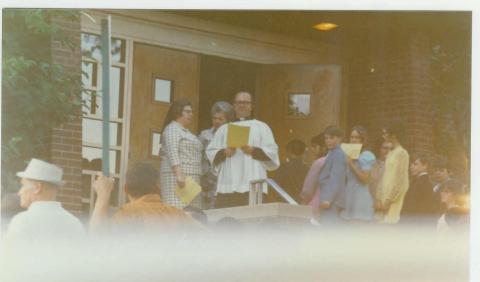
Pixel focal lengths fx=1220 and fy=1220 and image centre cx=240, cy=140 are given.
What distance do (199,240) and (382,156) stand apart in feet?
5.00

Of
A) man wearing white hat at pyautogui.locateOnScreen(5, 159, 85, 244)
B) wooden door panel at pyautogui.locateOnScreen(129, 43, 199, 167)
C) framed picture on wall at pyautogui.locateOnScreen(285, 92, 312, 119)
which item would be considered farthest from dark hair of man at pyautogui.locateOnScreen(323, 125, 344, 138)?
man wearing white hat at pyautogui.locateOnScreen(5, 159, 85, 244)

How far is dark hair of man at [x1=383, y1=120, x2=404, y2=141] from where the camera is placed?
9234 millimetres

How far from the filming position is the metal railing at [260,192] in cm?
910

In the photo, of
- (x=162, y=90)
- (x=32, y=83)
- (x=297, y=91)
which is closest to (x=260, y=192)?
(x=297, y=91)

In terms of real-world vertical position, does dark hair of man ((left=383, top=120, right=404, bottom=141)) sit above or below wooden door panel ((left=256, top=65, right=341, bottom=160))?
below

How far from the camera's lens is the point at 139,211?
351 inches

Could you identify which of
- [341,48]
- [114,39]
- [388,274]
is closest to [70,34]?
[114,39]

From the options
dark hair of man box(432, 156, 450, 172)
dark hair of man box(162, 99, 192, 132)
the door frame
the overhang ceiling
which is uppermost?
the overhang ceiling

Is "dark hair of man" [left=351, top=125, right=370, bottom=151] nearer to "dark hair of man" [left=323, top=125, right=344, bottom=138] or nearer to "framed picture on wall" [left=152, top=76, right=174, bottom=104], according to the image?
"dark hair of man" [left=323, top=125, right=344, bottom=138]

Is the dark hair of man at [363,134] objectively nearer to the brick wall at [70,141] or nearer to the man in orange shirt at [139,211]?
the man in orange shirt at [139,211]

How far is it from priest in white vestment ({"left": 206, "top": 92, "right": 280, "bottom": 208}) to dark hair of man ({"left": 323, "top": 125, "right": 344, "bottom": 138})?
0.41 m

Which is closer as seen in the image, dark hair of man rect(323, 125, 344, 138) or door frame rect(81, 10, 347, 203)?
door frame rect(81, 10, 347, 203)

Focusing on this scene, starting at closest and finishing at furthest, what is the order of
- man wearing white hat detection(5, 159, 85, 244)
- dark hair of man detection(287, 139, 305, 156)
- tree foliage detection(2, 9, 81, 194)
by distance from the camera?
man wearing white hat detection(5, 159, 85, 244) < tree foliage detection(2, 9, 81, 194) < dark hair of man detection(287, 139, 305, 156)

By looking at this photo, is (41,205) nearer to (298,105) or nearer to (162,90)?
(162,90)
